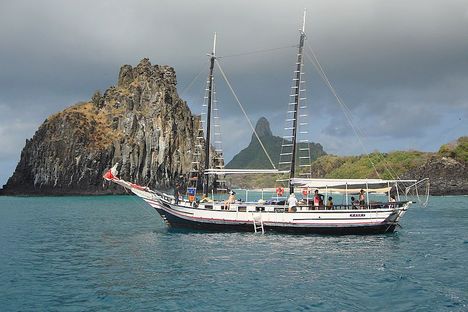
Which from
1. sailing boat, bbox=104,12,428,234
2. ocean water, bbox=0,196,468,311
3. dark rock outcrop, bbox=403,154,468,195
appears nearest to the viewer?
ocean water, bbox=0,196,468,311

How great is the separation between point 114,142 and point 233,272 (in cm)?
13885

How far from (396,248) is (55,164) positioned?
137 m

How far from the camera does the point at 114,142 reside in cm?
15650

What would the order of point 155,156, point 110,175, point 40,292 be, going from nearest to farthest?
point 40,292, point 110,175, point 155,156

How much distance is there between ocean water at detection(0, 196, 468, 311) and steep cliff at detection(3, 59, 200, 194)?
372 feet

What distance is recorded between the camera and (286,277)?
23438mm

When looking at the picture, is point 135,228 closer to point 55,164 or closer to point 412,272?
point 412,272

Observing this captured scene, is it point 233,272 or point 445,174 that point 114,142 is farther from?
point 233,272

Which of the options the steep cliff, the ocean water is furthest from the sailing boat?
the steep cliff

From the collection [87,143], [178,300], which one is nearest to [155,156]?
[87,143]

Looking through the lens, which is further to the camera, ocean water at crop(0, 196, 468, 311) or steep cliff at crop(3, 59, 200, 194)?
steep cliff at crop(3, 59, 200, 194)

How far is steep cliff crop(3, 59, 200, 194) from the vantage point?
150m

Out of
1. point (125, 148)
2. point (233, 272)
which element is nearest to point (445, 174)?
point (125, 148)

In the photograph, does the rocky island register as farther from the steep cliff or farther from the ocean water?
the ocean water
